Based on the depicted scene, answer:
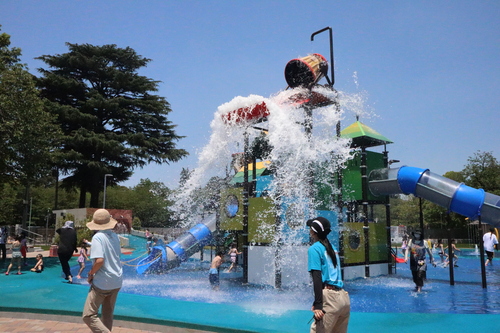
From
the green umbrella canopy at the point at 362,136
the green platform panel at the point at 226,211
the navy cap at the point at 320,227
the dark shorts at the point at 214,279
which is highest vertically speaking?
the green umbrella canopy at the point at 362,136

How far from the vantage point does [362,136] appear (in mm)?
14516

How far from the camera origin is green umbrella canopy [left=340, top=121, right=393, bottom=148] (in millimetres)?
14578

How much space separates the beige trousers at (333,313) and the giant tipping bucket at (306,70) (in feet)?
30.5

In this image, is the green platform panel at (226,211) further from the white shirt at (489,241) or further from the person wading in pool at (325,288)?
the white shirt at (489,241)

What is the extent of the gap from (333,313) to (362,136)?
37.2 feet

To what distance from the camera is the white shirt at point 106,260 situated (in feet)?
15.8

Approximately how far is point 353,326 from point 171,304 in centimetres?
335

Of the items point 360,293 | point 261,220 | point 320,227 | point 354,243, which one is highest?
point 261,220

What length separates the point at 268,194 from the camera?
12.4 meters

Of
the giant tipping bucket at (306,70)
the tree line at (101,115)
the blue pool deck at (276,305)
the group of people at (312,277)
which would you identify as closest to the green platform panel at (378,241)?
the blue pool deck at (276,305)

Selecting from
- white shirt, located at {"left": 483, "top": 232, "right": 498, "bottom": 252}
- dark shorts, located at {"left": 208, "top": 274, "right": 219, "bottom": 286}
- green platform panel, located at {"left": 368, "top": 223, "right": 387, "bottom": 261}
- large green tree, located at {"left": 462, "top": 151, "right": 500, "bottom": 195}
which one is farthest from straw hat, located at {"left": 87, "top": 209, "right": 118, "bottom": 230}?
large green tree, located at {"left": 462, "top": 151, "right": 500, "bottom": 195}

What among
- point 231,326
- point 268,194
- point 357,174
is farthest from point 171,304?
point 357,174

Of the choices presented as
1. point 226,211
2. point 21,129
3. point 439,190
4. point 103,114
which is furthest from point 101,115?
point 439,190

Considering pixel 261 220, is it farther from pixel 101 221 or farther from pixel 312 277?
pixel 312 277
